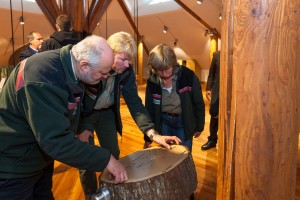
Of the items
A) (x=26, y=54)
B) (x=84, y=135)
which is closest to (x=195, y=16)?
(x=26, y=54)

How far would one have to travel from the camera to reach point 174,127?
7.72 feet

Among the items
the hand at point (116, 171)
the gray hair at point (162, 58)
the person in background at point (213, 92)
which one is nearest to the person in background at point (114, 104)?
the gray hair at point (162, 58)

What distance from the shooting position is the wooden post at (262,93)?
1108mm

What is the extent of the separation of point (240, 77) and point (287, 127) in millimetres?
277

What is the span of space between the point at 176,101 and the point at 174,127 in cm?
24

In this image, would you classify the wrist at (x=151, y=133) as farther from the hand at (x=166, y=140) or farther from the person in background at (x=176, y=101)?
the person in background at (x=176, y=101)

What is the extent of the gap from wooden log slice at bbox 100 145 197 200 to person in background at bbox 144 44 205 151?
2.15ft

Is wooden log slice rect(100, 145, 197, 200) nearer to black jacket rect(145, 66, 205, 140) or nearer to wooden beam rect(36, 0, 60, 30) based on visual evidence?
black jacket rect(145, 66, 205, 140)

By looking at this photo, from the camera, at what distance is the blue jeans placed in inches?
90.7

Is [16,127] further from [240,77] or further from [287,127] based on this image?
[287,127]

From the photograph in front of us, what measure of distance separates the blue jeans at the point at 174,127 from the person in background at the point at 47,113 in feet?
3.44

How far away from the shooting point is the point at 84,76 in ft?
4.17

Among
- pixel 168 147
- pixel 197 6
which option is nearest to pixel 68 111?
pixel 168 147

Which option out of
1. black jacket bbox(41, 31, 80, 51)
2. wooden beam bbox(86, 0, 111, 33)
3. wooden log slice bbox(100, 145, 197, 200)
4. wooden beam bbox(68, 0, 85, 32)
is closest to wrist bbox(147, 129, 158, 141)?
wooden log slice bbox(100, 145, 197, 200)
